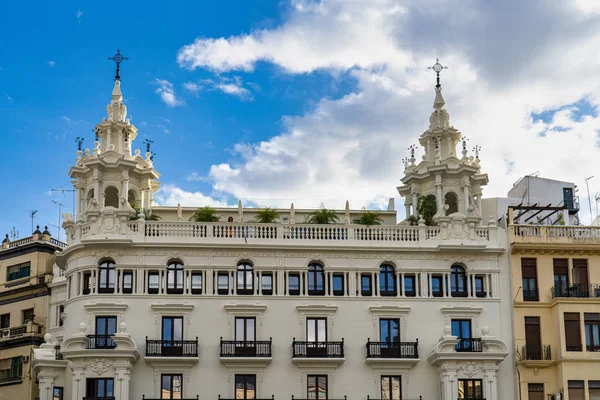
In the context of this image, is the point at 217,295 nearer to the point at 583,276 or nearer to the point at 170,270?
the point at 170,270

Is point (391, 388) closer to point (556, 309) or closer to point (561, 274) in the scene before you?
point (556, 309)

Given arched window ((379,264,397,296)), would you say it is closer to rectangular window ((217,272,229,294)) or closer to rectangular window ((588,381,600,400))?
rectangular window ((217,272,229,294))

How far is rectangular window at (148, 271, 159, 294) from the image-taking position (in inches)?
2477

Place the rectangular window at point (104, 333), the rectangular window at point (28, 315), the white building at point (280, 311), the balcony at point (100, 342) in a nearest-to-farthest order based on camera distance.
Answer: the balcony at point (100, 342) < the rectangular window at point (104, 333) < the white building at point (280, 311) < the rectangular window at point (28, 315)

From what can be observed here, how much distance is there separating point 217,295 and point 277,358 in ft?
15.9

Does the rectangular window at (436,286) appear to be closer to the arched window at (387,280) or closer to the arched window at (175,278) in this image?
the arched window at (387,280)

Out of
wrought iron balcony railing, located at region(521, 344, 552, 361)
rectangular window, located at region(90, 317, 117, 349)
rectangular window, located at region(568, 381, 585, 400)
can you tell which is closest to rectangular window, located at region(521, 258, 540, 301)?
wrought iron balcony railing, located at region(521, 344, 552, 361)

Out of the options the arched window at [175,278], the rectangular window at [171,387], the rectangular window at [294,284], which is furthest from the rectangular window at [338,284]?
the rectangular window at [171,387]

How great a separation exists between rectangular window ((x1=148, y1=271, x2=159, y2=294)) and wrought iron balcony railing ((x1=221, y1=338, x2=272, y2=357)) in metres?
4.81

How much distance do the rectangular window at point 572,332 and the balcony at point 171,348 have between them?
2090 centimetres

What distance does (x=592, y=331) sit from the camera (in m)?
64.0

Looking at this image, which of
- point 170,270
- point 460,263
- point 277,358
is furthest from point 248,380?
point 460,263

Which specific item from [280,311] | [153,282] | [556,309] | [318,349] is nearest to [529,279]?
[556,309]

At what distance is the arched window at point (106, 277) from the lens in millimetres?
62844
